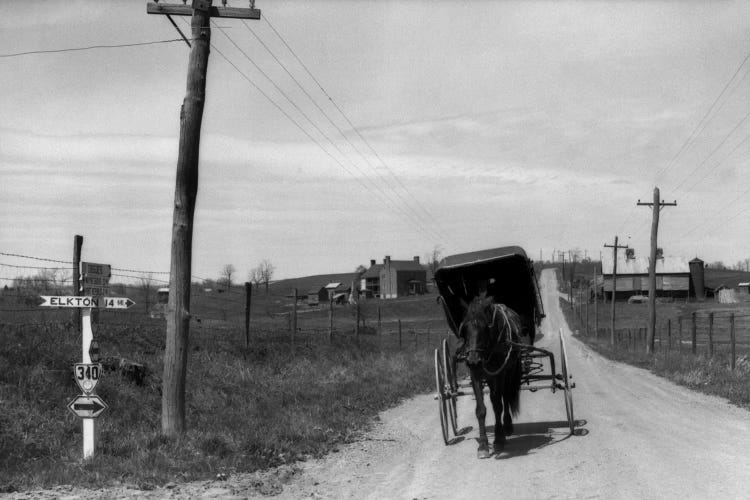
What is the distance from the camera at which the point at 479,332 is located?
9664 mm

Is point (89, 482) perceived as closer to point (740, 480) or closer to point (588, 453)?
point (588, 453)

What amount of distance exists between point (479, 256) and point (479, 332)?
182 cm

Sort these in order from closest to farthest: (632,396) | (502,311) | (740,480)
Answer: (740,480) < (502,311) < (632,396)

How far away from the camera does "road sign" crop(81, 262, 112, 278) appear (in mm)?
9726

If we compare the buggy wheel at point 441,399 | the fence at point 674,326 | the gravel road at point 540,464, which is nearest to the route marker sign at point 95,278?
the gravel road at point 540,464

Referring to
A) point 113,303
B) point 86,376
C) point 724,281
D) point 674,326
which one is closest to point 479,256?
point 113,303

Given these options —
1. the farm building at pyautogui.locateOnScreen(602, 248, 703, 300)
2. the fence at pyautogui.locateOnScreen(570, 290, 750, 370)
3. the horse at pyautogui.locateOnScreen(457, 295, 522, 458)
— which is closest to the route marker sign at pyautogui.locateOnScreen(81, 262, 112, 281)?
the horse at pyautogui.locateOnScreen(457, 295, 522, 458)

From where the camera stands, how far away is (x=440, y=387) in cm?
1077

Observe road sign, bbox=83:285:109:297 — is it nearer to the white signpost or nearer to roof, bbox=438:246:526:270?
the white signpost

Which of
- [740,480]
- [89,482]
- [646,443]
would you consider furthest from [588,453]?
Result: [89,482]

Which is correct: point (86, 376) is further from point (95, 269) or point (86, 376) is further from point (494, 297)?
point (494, 297)

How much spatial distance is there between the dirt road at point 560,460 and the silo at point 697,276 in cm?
10766

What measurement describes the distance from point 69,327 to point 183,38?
6.52m

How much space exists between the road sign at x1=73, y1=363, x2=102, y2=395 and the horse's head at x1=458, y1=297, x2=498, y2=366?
189 inches
